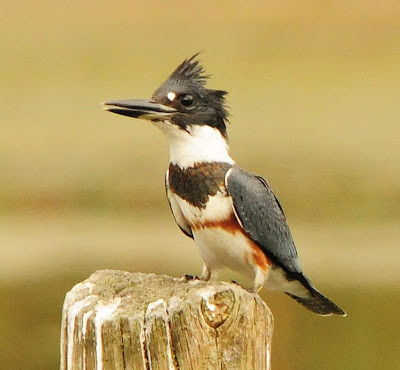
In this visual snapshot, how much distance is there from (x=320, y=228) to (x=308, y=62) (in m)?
11.3

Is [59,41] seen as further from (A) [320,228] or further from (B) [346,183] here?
(A) [320,228]

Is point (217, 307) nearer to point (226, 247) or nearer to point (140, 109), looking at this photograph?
point (226, 247)

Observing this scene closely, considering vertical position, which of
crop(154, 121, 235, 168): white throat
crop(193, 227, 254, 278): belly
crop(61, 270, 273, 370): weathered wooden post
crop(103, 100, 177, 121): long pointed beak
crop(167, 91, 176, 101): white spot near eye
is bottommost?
crop(61, 270, 273, 370): weathered wooden post

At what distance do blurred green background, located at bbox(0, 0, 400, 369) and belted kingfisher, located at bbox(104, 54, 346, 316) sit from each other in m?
3.28

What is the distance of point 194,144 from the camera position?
5613 mm

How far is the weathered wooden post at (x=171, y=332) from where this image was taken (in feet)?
13.8

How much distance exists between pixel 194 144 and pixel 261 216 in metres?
0.36

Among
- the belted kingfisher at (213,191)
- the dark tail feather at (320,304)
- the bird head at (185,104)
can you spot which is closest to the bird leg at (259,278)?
the belted kingfisher at (213,191)

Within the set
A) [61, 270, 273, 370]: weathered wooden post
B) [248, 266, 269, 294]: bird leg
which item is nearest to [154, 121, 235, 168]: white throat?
[248, 266, 269, 294]: bird leg

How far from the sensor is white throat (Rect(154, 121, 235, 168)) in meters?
5.58

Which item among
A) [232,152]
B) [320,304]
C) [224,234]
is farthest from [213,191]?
[232,152]

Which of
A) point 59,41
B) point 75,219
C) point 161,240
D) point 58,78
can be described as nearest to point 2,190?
point 75,219

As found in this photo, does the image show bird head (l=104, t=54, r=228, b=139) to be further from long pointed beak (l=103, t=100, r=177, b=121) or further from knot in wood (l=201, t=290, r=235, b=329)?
knot in wood (l=201, t=290, r=235, b=329)

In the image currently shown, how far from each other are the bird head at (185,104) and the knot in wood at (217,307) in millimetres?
1291
